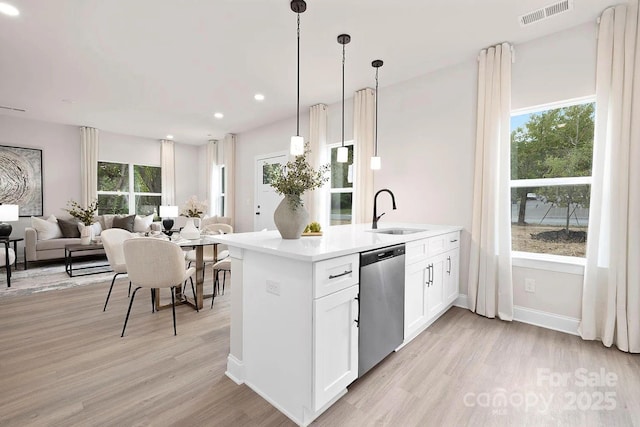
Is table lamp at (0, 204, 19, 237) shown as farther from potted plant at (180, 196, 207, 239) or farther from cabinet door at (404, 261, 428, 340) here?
cabinet door at (404, 261, 428, 340)

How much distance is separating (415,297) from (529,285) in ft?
4.58

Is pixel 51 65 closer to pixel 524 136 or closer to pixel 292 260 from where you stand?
pixel 292 260

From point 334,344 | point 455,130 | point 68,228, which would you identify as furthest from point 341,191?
point 68,228

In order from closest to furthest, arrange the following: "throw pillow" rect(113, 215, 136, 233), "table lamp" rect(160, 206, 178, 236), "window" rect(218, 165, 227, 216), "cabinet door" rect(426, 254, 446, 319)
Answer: "cabinet door" rect(426, 254, 446, 319), "table lamp" rect(160, 206, 178, 236), "throw pillow" rect(113, 215, 136, 233), "window" rect(218, 165, 227, 216)

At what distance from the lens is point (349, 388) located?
6.09ft

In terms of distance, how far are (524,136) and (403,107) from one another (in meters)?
1.42

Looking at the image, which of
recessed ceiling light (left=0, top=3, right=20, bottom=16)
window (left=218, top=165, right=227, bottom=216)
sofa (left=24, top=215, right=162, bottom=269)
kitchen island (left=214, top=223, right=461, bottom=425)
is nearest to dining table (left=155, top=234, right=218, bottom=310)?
kitchen island (left=214, top=223, right=461, bottom=425)

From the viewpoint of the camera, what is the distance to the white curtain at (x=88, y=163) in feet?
20.8

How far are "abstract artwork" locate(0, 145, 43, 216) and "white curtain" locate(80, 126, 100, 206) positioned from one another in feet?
2.24

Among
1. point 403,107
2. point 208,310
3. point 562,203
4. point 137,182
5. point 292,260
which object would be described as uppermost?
point 403,107

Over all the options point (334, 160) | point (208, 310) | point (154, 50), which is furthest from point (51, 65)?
point (334, 160)

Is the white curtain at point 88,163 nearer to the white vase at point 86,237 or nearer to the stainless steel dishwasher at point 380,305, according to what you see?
the white vase at point 86,237

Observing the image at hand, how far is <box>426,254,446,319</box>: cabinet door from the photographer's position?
8.70ft

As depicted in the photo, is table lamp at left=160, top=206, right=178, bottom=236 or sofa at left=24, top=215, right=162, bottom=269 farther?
sofa at left=24, top=215, right=162, bottom=269
